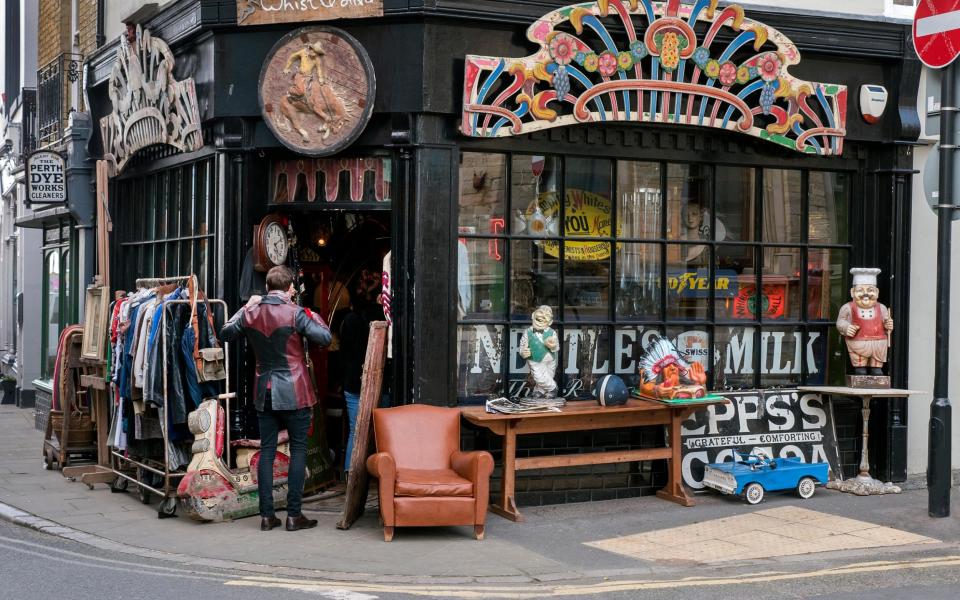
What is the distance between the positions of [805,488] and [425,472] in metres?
3.84

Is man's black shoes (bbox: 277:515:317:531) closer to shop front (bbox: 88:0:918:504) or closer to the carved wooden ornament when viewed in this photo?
shop front (bbox: 88:0:918:504)

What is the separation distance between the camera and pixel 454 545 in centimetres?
835

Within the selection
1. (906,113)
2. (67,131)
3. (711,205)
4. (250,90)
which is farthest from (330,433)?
(906,113)

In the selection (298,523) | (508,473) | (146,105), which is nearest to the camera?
(298,523)

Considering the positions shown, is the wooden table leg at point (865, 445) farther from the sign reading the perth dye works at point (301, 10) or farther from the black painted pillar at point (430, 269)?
the sign reading the perth dye works at point (301, 10)

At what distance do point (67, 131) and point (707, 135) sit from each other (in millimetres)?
8474

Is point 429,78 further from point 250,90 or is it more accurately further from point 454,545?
point 454,545

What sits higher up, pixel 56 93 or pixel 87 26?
pixel 87 26

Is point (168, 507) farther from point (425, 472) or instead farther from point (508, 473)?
point (508, 473)

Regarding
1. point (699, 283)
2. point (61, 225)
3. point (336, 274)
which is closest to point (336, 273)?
point (336, 274)

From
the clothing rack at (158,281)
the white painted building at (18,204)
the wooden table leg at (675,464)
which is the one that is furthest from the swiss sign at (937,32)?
the white painted building at (18,204)

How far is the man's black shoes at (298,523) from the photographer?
28.7 ft

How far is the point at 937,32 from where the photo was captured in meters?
9.34

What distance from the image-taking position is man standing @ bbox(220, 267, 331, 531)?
8.70 meters
